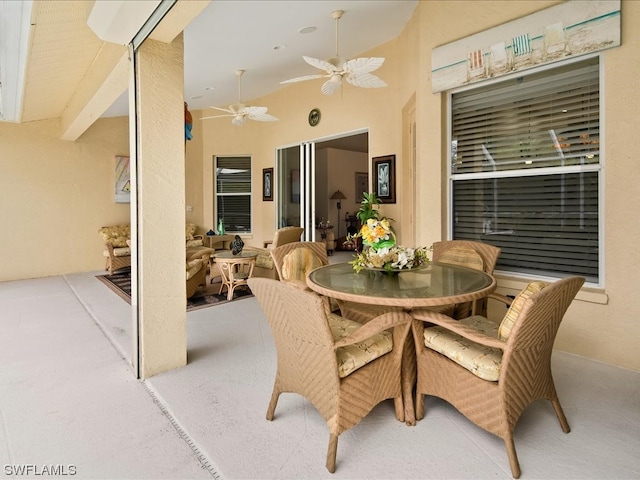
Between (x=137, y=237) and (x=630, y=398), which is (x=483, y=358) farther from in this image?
(x=137, y=237)

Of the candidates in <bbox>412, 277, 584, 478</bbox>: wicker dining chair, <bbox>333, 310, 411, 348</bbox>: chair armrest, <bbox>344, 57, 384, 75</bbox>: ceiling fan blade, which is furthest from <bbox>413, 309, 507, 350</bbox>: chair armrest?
<bbox>344, 57, 384, 75</bbox>: ceiling fan blade

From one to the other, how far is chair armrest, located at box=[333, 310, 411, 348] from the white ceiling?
363 centimetres

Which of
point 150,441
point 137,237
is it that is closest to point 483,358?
point 150,441

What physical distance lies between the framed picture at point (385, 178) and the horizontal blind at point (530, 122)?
1696 mm

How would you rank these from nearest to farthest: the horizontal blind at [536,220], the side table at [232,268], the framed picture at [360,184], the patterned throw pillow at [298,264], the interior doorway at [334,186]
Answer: the patterned throw pillow at [298,264], the horizontal blind at [536,220], the side table at [232,268], the interior doorway at [334,186], the framed picture at [360,184]

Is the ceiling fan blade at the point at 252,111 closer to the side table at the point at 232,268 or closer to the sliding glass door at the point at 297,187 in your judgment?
the sliding glass door at the point at 297,187

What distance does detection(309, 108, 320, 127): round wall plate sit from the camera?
6727 mm

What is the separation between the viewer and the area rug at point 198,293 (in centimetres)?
466

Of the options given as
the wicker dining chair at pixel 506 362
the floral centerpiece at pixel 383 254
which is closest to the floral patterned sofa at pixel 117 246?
the floral centerpiece at pixel 383 254

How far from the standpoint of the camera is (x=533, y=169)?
3.30 meters

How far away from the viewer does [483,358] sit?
1809 millimetres

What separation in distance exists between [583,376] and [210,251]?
4.41m

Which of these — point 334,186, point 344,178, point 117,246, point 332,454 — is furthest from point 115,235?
point 332,454

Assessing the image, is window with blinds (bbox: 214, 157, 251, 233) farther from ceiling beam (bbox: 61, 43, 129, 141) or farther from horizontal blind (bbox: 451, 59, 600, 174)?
horizontal blind (bbox: 451, 59, 600, 174)
